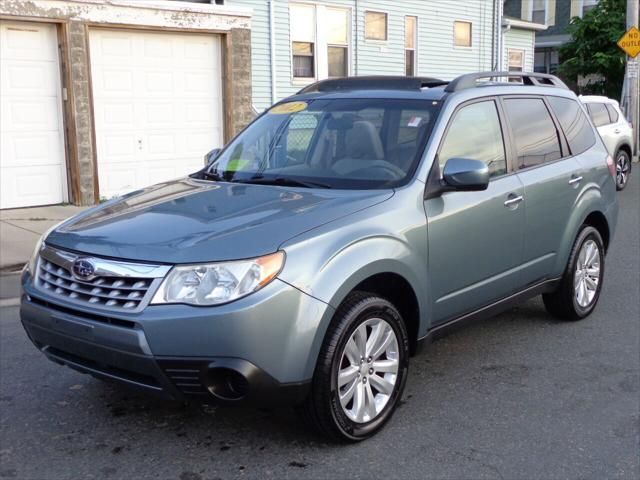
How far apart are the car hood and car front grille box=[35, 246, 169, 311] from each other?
50mm

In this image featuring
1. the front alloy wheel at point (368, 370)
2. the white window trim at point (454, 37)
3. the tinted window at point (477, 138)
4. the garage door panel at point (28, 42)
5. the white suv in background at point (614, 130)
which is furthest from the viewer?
the white window trim at point (454, 37)

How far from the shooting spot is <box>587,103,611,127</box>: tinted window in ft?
46.1

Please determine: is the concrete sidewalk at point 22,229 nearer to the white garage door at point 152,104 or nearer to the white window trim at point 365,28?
the white garage door at point 152,104

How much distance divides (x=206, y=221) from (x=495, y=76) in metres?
2.44

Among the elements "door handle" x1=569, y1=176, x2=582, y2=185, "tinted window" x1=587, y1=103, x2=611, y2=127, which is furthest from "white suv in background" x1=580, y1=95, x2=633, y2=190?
"door handle" x1=569, y1=176, x2=582, y2=185

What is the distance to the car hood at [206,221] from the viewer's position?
333 centimetres

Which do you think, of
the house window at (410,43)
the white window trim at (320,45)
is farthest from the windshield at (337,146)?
the house window at (410,43)

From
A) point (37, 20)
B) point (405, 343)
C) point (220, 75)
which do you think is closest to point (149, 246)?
point (405, 343)

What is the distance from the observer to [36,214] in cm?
1077

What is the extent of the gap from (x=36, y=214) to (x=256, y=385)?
8.46 m

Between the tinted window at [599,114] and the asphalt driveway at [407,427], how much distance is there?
31.6 ft

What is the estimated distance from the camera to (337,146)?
4535 mm

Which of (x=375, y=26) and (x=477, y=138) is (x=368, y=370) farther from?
(x=375, y=26)

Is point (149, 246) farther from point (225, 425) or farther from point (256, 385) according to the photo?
point (225, 425)
